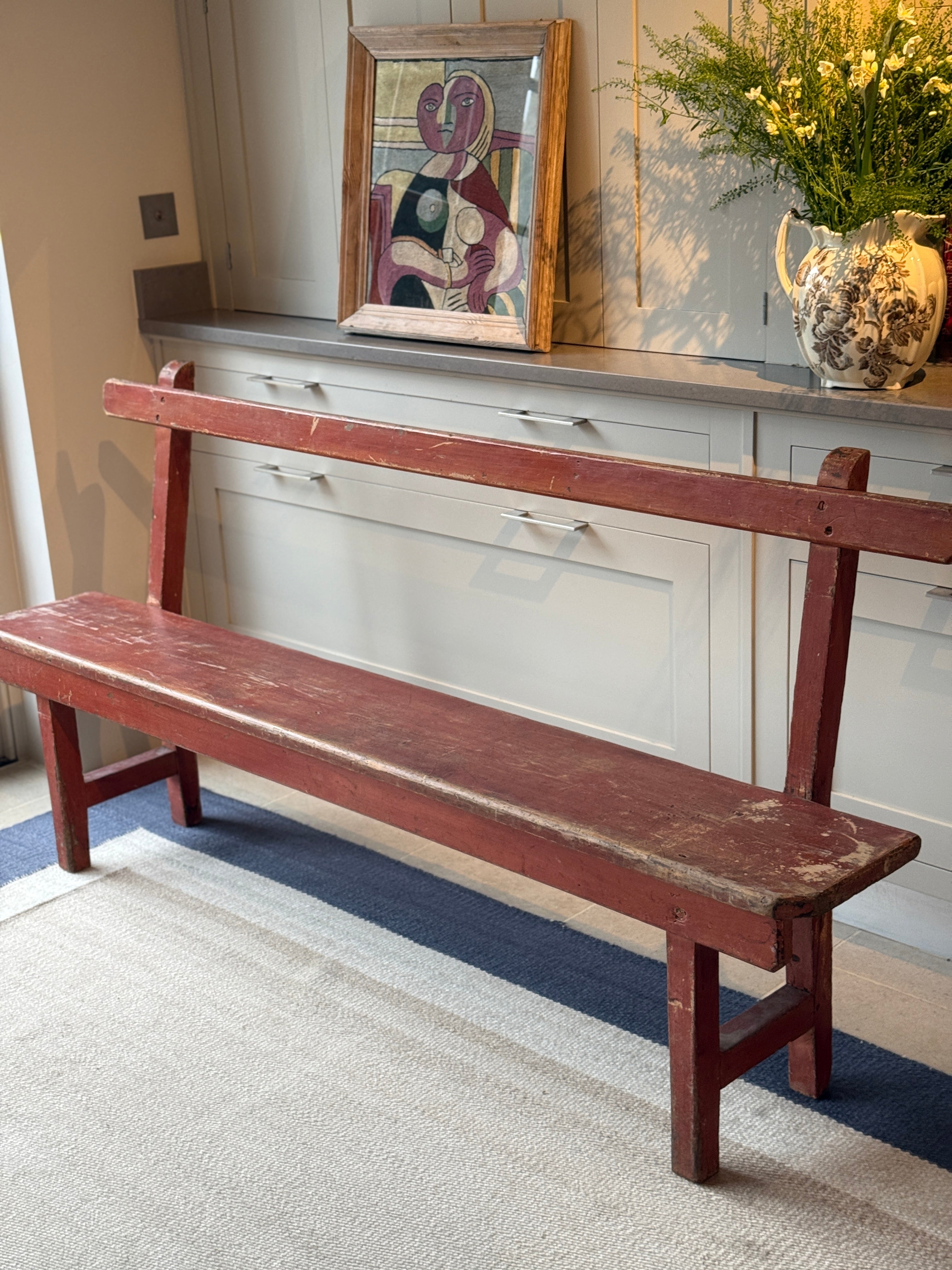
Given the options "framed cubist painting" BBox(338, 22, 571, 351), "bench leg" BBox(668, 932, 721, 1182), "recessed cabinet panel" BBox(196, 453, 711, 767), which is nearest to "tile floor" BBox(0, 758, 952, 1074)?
"recessed cabinet panel" BBox(196, 453, 711, 767)

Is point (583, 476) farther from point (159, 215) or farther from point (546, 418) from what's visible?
point (159, 215)

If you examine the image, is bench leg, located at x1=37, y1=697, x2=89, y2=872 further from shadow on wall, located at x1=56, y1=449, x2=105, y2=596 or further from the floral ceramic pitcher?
the floral ceramic pitcher

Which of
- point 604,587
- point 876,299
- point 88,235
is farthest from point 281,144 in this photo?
point 876,299

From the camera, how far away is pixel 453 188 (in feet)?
9.21

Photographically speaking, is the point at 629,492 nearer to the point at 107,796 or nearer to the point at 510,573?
the point at 510,573

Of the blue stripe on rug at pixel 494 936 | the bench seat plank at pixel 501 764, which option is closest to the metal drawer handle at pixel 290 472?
the bench seat plank at pixel 501 764

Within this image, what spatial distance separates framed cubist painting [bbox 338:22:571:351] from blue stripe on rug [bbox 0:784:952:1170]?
114 centimetres

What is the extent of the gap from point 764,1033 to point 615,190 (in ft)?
5.31

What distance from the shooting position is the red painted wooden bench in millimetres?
1759

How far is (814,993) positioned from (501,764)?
0.60 m

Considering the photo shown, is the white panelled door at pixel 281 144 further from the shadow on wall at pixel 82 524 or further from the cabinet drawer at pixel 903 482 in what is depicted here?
the cabinet drawer at pixel 903 482

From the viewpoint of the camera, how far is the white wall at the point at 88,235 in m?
3.05

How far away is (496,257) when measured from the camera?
108 inches

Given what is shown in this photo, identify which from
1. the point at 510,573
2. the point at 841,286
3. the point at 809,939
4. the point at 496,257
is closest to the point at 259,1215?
the point at 809,939
